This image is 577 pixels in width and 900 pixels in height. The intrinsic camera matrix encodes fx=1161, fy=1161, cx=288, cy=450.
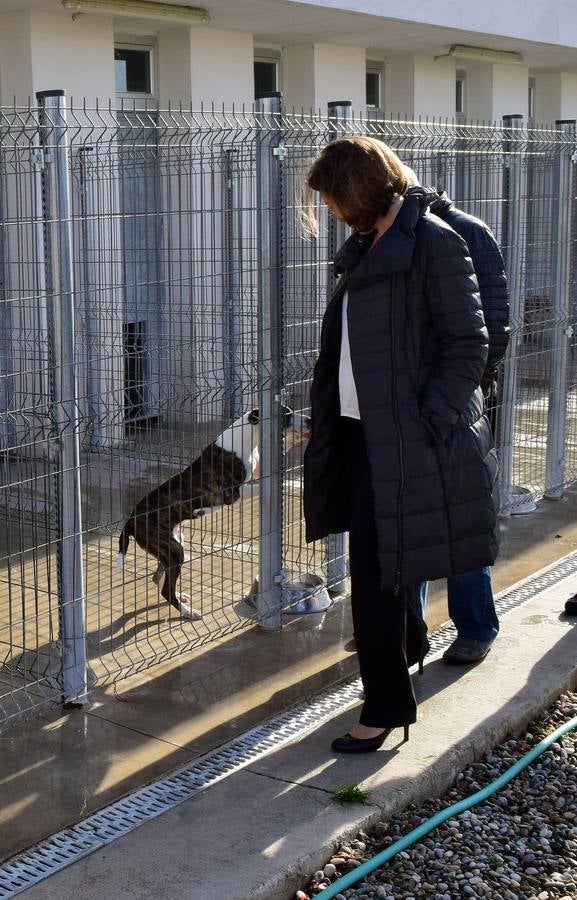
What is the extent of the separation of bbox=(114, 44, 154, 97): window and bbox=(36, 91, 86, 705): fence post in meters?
6.51

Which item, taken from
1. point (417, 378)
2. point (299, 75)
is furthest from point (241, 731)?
point (299, 75)

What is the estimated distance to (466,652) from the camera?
4645 mm

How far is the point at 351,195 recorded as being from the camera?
354 cm

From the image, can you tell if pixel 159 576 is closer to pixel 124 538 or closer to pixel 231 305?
pixel 124 538

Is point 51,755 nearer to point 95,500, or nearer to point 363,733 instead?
point 363,733

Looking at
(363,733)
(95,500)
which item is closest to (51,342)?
(363,733)

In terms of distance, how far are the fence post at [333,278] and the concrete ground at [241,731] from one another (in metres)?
0.24

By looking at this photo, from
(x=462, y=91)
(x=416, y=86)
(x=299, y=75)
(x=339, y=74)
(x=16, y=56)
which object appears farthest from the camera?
(x=462, y=91)

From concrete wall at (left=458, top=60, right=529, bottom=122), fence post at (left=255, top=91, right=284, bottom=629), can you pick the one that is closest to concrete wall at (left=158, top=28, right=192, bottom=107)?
concrete wall at (left=458, top=60, right=529, bottom=122)

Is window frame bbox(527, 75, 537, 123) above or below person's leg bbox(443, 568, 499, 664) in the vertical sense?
above

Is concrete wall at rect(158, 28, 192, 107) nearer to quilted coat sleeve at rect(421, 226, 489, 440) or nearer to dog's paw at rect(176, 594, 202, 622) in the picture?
dog's paw at rect(176, 594, 202, 622)

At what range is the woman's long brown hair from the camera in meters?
3.52

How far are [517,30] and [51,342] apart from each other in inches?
398

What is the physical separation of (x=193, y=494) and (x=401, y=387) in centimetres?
182
